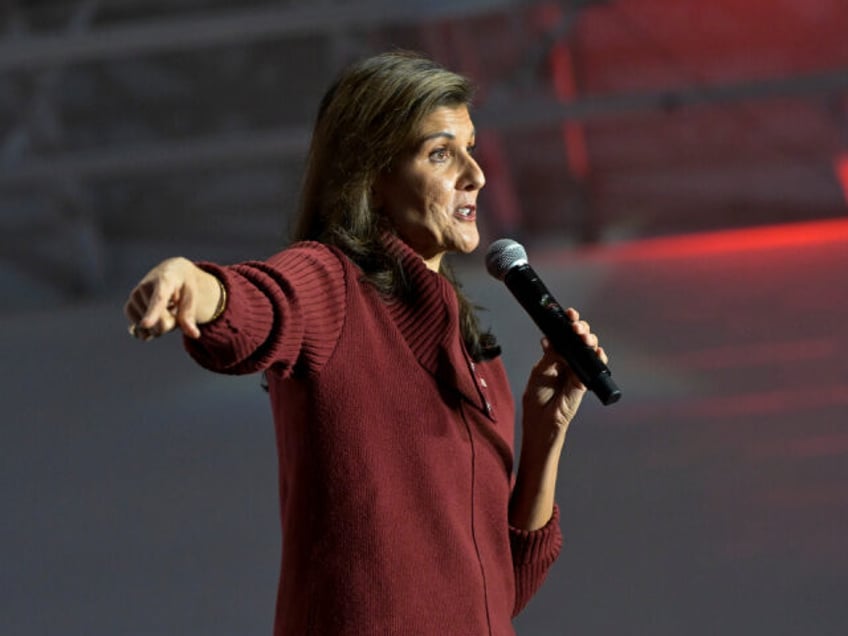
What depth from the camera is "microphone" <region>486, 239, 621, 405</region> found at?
1.30 meters

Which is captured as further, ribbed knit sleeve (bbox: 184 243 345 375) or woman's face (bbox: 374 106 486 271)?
woman's face (bbox: 374 106 486 271)

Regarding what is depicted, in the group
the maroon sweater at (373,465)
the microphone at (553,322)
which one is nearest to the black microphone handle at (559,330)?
the microphone at (553,322)

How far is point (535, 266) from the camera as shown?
4684 mm

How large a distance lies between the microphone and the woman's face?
0.07 metres

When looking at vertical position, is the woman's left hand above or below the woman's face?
below

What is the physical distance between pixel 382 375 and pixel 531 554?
0.35 m

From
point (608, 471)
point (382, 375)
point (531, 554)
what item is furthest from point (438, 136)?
point (608, 471)

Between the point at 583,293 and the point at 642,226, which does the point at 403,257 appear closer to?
the point at 583,293

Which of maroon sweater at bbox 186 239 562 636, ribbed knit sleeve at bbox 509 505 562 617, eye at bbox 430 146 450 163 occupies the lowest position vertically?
ribbed knit sleeve at bbox 509 505 562 617

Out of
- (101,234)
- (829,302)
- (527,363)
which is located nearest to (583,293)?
(527,363)

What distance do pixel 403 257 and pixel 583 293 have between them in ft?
10.1

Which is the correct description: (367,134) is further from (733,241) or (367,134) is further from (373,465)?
(733,241)

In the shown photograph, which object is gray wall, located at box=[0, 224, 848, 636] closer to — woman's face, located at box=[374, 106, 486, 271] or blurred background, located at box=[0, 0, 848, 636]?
blurred background, located at box=[0, 0, 848, 636]

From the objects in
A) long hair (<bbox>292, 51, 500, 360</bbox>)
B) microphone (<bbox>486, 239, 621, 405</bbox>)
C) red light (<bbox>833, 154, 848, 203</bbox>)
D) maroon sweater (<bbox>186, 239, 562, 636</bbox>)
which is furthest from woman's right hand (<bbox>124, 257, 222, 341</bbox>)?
red light (<bbox>833, 154, 848, 203</bbox>)
